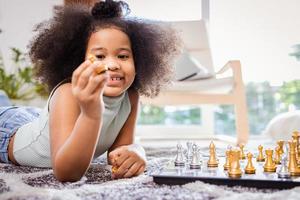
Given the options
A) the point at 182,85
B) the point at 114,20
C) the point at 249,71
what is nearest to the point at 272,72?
the point at 249,71

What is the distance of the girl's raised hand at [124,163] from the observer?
82cm

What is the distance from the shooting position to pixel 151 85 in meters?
1.14

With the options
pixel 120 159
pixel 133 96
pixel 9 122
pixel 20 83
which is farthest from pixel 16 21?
pixel 120 159

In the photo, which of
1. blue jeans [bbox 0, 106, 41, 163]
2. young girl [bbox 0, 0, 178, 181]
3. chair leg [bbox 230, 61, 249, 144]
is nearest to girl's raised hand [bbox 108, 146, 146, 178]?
young girl [bbox 0, 0, 178, 181]

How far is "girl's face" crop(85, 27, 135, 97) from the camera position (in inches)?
34.8

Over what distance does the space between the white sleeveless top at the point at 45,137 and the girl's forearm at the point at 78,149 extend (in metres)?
0.23

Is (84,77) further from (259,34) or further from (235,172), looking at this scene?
(259,34)

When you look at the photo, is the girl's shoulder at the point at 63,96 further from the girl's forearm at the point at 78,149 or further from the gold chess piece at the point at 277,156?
the gold chess piece at the point at 277,156

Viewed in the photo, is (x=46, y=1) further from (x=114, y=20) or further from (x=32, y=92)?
(x=114, y=20)

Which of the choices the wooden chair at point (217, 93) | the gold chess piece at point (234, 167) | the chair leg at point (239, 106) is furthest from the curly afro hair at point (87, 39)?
the chair leg at point (239, 106)

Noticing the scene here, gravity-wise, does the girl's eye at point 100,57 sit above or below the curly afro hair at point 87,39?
below

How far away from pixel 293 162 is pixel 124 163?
328 mm

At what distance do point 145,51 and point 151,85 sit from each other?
13 centimetres

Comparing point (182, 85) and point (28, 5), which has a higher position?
point (28, 5)
